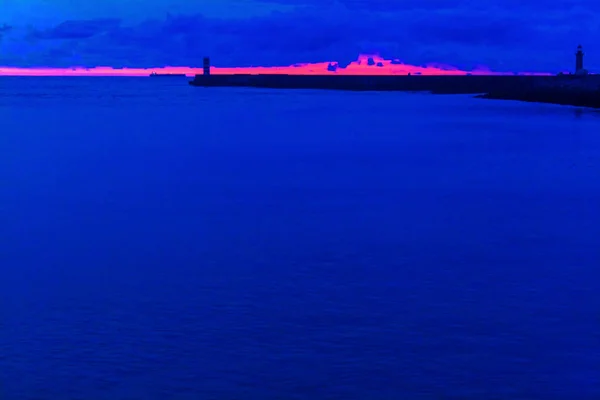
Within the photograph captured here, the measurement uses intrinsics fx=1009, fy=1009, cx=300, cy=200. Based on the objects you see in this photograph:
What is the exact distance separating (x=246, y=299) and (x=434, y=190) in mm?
11545

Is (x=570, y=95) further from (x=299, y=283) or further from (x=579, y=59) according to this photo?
(x=299, y=283)

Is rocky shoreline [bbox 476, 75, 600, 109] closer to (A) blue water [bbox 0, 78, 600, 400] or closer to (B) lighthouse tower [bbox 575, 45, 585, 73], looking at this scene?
(B) lighthouse tower [bbox 575, 45, 585, 73]

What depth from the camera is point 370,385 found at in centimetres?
844

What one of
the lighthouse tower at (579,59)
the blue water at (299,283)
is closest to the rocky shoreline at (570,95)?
the lighthouse tower at (579,59)

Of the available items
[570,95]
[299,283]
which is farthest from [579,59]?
[299,283]

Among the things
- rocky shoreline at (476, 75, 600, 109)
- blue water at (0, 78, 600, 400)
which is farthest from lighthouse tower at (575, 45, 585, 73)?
blue water at (0, 78, 600, 400)

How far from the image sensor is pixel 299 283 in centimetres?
Result: 1224

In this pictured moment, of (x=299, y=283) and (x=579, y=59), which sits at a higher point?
(x=579, y=59)

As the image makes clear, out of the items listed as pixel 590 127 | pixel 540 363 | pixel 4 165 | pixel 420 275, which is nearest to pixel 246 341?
pixel 540 363

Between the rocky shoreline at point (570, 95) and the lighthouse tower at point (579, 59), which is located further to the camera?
the lighthouse tower at point (579, 59)

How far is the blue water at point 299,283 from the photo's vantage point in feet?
28.4

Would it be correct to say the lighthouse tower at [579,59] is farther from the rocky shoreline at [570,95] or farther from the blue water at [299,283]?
the blue water at [299,283]

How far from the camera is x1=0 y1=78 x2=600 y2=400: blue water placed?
8.66 meters

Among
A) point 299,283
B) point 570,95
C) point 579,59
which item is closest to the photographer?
point 299,283
